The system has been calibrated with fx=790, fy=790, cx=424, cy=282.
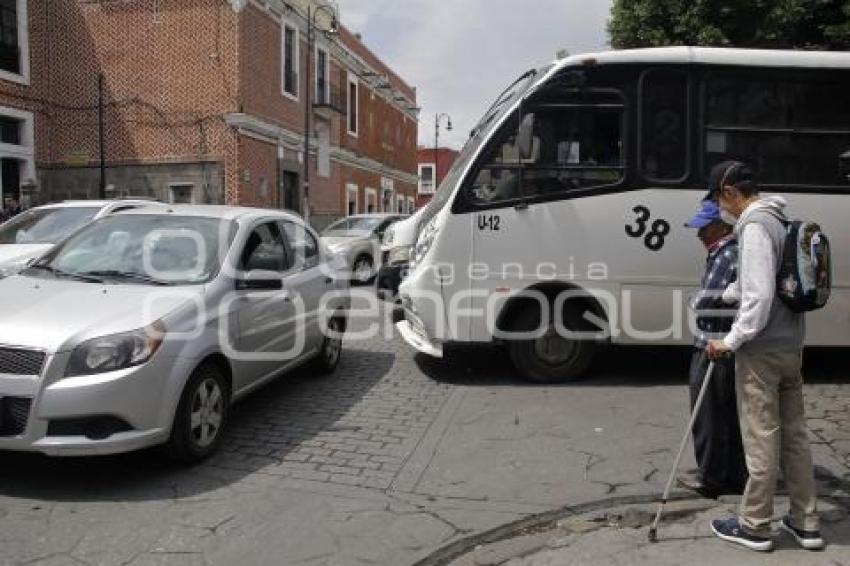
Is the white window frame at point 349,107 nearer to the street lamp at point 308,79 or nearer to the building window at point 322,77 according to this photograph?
the building window at point 322,77

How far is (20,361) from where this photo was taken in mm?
4488

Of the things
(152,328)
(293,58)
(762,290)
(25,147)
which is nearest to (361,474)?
(152,328)

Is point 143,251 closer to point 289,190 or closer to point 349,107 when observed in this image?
point 289,190

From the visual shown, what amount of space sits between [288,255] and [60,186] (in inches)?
814

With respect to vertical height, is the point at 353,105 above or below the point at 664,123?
above

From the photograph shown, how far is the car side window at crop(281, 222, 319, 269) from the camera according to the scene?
719 centimetres

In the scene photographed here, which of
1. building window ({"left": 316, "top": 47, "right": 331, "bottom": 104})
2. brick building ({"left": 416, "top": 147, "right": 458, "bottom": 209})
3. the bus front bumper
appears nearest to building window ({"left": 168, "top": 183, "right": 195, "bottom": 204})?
building window ({"left": 316, "top": 47, "right": 331, "bottom": 104})

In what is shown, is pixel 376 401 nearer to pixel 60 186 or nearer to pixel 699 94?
pixel 699 94

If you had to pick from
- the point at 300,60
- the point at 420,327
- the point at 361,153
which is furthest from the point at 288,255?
the point at 361,153

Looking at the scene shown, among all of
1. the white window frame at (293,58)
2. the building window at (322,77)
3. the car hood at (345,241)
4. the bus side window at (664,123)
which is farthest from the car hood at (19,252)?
the building window at (322,77)

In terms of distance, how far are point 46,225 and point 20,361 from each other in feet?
21.8

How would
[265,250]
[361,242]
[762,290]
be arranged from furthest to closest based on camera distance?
[361,242], [265,250], [762,290]

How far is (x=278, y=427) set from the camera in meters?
6.05

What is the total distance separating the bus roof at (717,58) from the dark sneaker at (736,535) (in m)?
4.45
